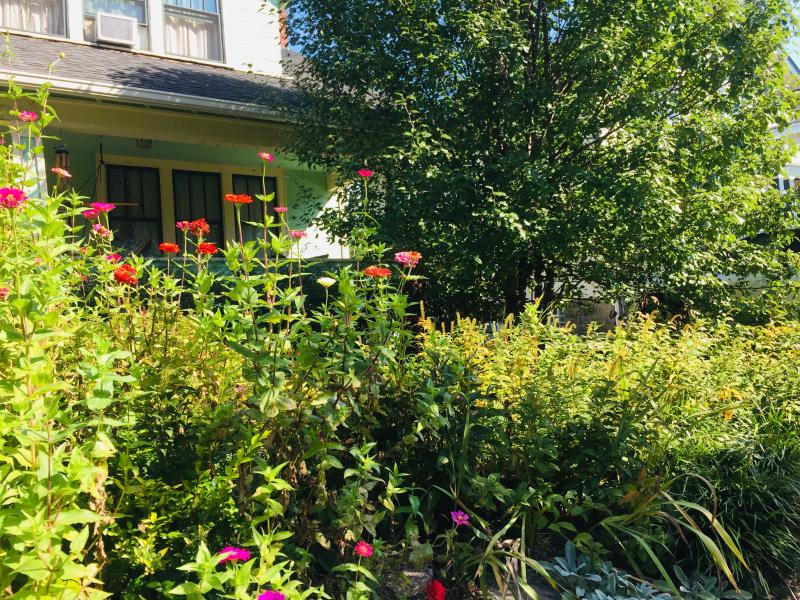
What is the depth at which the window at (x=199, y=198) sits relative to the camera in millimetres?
10273

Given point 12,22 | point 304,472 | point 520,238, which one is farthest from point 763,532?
point 12,22

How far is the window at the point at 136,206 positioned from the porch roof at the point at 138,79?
5.50 ft

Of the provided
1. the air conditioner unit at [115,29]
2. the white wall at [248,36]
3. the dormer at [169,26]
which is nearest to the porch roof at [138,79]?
the air conditioner unit at [115,29]

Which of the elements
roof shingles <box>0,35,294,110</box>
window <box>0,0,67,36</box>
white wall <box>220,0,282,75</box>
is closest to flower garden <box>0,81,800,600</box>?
roof shingles <box>0,35,294,110</box>

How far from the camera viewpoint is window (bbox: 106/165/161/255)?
9.70 m

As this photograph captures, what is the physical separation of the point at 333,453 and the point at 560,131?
5.45m

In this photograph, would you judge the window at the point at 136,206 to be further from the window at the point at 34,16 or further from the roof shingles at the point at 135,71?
the window at the point at 34,16

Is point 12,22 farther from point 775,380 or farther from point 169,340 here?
point 775,380

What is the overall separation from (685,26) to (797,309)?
334cm

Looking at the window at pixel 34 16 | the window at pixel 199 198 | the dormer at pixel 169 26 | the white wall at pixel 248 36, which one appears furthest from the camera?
the window at pixel 199 198

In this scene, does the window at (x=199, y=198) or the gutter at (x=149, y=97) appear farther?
the window at (x=199, y=198)

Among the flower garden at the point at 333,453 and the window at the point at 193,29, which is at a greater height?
the window at the point at 193,29

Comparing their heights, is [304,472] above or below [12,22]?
below

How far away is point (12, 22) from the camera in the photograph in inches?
336
